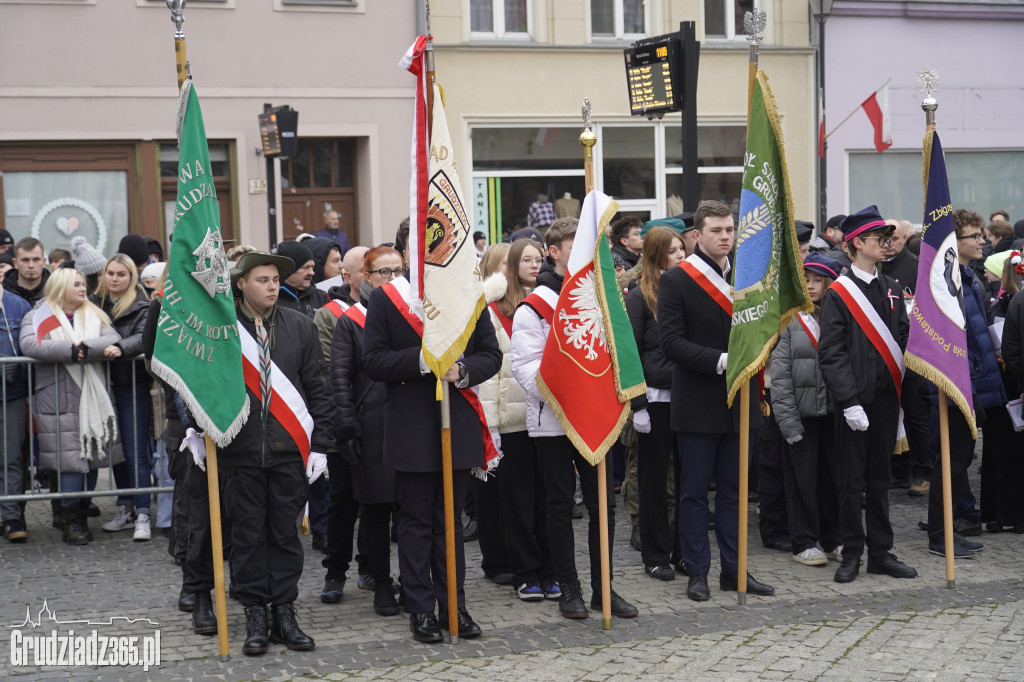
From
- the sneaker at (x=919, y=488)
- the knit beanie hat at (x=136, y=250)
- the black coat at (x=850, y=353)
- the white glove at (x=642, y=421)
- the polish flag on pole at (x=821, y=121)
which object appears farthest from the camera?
the polish flag on pole at (x=821, y=121)

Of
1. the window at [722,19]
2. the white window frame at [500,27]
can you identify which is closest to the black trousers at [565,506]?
the white window frame at [500,27]

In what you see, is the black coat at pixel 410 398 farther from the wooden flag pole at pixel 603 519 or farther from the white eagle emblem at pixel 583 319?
the wooden flag pole at pixel 603 519

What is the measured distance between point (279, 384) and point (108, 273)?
3.34m

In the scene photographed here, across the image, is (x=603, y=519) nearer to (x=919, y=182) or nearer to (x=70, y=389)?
(x=70, y=389)

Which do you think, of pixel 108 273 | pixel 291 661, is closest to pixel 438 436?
pixel 291 661

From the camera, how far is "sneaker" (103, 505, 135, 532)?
9.15m

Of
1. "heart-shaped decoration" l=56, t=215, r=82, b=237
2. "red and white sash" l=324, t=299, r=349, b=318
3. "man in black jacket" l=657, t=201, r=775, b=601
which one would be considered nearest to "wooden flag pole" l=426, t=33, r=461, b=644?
"man in black jacket" l=657, t=201, r=775, b=601

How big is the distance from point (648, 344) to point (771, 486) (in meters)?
1.58

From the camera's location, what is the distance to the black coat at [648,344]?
7496mm

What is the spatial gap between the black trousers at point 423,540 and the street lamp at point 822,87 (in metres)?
14.7

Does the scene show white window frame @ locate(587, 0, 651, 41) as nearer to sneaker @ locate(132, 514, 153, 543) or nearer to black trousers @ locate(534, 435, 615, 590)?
sneaker @ locate(132, 514, 153, 543)

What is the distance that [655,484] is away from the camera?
749 centimetres

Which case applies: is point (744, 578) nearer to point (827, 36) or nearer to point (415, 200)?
point (415, 200)

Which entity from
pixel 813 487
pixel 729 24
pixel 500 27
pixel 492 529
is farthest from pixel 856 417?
pixel 729 24
